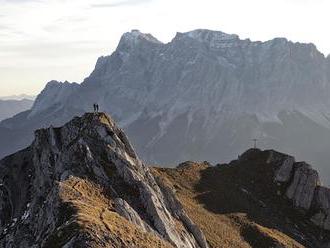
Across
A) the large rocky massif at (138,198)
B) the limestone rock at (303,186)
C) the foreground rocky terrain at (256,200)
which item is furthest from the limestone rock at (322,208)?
the limestone rock at (303,186)

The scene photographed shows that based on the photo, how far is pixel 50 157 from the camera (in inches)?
2403

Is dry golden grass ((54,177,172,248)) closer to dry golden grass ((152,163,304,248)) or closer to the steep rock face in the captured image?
the steep rock face

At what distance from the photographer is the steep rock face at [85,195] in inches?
1419

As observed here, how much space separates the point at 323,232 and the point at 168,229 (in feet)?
141

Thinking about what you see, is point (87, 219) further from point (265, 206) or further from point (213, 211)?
point (265, 206)

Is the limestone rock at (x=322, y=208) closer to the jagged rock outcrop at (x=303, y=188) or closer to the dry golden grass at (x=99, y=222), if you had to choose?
the jagged rock outcrop at (x=303, y=188)

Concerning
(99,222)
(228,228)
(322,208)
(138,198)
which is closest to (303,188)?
(322,208)

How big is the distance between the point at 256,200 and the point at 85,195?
152ft

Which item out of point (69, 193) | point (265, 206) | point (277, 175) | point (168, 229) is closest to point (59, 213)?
point (69, 193)

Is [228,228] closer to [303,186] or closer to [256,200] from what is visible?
[256,200]

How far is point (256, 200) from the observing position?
278 ft

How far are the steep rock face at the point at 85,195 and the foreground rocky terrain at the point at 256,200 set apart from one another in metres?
12.0

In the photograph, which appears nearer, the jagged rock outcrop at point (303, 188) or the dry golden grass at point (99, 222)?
the dry golden grass at point (99, 222)

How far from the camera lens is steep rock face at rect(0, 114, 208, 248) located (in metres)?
36.0
